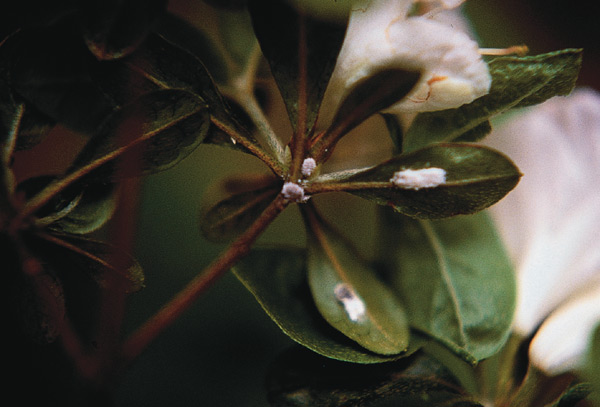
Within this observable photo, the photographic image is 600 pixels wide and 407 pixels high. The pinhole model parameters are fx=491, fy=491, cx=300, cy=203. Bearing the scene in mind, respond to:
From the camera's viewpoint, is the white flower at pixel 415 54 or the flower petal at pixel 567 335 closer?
the white flower at pixel 415 54

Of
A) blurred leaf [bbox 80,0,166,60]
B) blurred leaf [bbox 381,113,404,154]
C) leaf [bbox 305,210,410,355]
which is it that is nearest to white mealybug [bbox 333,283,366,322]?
leaf [bbox 305,210,410,355]

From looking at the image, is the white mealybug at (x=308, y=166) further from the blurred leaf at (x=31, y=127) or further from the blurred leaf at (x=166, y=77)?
the blurred leaf at (x=31, y=127)

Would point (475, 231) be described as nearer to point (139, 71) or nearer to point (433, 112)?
point (433, 112)

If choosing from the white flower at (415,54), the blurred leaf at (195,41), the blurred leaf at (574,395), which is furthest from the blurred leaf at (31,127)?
the blurred leaf at (574,395)

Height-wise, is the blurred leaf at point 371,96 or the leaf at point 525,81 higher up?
the blurred leaf at point 371,96

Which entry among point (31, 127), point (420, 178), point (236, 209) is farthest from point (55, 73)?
point (420, 178)

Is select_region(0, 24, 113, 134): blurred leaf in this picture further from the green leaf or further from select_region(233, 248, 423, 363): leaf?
the green leaf

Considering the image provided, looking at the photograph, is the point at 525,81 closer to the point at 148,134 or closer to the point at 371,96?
the point at 371,96
